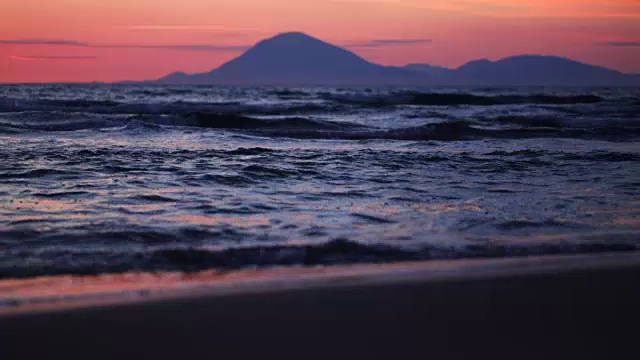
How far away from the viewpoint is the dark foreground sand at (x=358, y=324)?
9.58 feet

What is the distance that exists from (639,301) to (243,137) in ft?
38.1

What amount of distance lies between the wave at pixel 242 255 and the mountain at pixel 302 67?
11166 centimetres

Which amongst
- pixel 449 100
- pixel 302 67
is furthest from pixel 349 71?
pixel 449 100

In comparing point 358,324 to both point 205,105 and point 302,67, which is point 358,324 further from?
point 302,67

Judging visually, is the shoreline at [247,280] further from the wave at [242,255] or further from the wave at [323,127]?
the wave at [323,127]

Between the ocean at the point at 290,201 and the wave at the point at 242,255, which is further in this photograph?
→ the ocean at the point at 290,201

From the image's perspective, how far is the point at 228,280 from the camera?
4.15 metres

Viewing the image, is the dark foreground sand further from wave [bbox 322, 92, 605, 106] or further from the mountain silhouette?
the mountain silhouette

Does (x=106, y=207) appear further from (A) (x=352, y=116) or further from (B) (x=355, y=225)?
(A) (x=352, y=116)

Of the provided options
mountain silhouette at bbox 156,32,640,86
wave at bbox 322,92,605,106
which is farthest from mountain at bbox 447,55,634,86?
wave at bbox 322,92,605,106

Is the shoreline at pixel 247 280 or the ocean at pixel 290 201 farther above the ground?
the shoreline at pixel 247 280

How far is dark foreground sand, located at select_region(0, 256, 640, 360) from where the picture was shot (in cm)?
292

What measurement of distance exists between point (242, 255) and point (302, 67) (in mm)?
137819

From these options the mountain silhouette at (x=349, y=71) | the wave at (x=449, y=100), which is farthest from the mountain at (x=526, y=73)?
the wave at (x=449, y=100)
